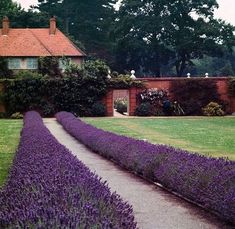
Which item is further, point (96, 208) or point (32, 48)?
point (32, 48)

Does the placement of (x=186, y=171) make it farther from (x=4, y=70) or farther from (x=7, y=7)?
(x=7, y=7)

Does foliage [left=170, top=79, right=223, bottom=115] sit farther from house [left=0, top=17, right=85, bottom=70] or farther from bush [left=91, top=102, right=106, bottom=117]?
house [left=0, top=17, right=85, bottom=70]

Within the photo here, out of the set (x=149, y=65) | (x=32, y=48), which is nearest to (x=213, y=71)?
(x=149, y=65)

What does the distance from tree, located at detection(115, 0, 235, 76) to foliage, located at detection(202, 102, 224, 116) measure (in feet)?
62.3

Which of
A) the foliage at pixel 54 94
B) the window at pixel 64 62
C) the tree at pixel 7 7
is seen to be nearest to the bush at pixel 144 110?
the foliage at pixel 54 94

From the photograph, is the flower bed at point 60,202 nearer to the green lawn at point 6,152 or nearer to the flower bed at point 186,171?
the flower bed at point 186,171

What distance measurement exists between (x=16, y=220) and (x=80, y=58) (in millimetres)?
49390

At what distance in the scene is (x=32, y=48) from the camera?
168ft

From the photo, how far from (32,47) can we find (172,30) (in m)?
19.5

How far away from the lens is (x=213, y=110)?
4400cm

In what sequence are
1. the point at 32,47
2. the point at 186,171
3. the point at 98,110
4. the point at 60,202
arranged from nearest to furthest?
the point at 60,202
the point at 186,171
the point at 98,110
the point at 32,47

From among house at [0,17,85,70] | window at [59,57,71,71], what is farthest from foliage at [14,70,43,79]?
house at [0,17,85,70]

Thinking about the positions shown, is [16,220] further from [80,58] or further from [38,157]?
[80,58]

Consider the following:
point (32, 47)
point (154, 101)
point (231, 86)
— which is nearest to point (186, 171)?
Result: point (154, 101)
